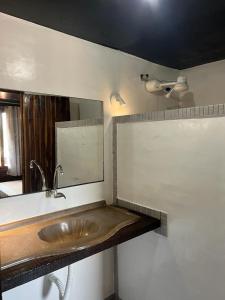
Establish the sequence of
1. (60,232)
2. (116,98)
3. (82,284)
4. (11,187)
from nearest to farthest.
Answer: (11,187), (60,232), (82,284), (116,98)

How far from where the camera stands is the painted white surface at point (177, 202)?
1453mm

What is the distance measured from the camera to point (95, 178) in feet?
6.45

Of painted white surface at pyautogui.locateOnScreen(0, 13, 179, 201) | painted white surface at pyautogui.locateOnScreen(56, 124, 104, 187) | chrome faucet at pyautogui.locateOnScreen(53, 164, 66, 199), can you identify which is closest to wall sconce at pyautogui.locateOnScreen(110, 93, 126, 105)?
painted white surface at pyautogui.locateOnScreen(0, 13, 179, 201)

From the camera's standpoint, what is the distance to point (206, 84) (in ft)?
7.87

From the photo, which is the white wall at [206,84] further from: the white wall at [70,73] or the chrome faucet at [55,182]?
the chrome faucet at [55,182]

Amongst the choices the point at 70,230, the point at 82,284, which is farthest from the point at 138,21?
the point at 82,284

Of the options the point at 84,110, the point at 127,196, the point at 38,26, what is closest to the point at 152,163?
the point at 127,196

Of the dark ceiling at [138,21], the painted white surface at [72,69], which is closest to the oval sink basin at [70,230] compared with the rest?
the painted white surface at [72,69]

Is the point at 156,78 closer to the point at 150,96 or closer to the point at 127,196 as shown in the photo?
the point at 150,96

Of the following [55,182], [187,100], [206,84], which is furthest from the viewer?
[187,100]

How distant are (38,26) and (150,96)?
121 cm

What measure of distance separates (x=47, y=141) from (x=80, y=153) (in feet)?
1.03

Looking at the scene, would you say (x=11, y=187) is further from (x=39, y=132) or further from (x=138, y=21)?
(x=138, y=21)

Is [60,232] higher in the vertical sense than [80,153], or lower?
lower
